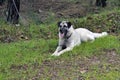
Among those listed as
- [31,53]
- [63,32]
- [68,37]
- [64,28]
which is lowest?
[31,53]

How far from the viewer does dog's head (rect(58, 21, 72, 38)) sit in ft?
28.6

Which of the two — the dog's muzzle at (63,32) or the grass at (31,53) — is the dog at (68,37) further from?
the grass at (31,53)

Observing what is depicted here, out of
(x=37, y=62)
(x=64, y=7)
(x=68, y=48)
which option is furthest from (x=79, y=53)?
(x=64, y=7)

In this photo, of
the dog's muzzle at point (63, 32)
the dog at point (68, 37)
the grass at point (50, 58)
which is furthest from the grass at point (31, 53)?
the dog's muzzle at point (63, 32)

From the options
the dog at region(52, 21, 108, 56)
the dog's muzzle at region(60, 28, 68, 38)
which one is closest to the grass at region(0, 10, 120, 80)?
the dog at region(52, 21, 108, 56)

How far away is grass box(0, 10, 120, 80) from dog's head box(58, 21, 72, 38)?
0.45 metres

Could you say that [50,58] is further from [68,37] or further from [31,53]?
[68,37]

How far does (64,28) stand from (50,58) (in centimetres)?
114

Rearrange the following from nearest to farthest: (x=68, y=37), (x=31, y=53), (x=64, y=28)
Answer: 1. (x=31, y=53)
2. (x=64, y=28)
3. (x=68, y=37)

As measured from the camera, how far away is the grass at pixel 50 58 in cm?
679

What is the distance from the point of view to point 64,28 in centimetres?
877

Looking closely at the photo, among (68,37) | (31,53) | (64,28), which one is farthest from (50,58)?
(68,37)

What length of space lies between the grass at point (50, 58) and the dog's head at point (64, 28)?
0.45 m

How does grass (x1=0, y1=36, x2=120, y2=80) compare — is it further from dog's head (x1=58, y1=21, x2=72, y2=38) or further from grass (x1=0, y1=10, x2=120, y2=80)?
dog's head (x1=58, y1=21, x2=72, y2=38)
